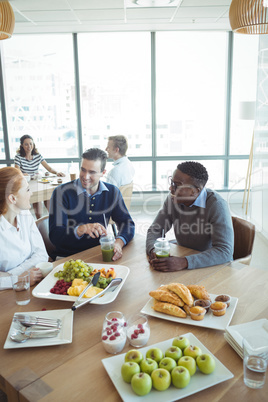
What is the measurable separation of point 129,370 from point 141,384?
58 millimetres

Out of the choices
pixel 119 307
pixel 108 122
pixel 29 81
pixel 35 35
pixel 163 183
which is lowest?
pixel 163 183

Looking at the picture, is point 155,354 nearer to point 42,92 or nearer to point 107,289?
point 107,289

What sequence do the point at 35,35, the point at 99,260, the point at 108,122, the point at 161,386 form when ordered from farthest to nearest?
the point at 108,122 → the point at 35,35 → the point at 99,260 → the point at 161,386

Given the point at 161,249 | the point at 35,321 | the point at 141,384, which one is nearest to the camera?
the point at 141,384

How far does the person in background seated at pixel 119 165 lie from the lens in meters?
3.72

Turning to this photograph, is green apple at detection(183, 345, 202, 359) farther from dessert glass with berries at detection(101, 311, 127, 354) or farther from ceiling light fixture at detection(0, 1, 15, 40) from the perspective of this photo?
ceiling light fixture at detection(0, 1, 15, 40)

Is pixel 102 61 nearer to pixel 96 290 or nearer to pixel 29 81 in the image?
pixel 29 81

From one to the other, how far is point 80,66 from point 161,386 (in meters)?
5.58

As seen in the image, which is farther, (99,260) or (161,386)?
(99,260)

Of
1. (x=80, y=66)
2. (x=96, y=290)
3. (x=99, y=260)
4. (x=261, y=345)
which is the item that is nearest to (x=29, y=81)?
(x=80, y=66)

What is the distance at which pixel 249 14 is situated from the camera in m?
2.25

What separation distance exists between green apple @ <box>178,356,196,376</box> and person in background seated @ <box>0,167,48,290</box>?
3.40ft

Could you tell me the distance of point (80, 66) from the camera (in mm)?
5738

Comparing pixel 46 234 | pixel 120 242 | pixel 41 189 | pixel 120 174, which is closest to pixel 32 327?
pixel 120 242
